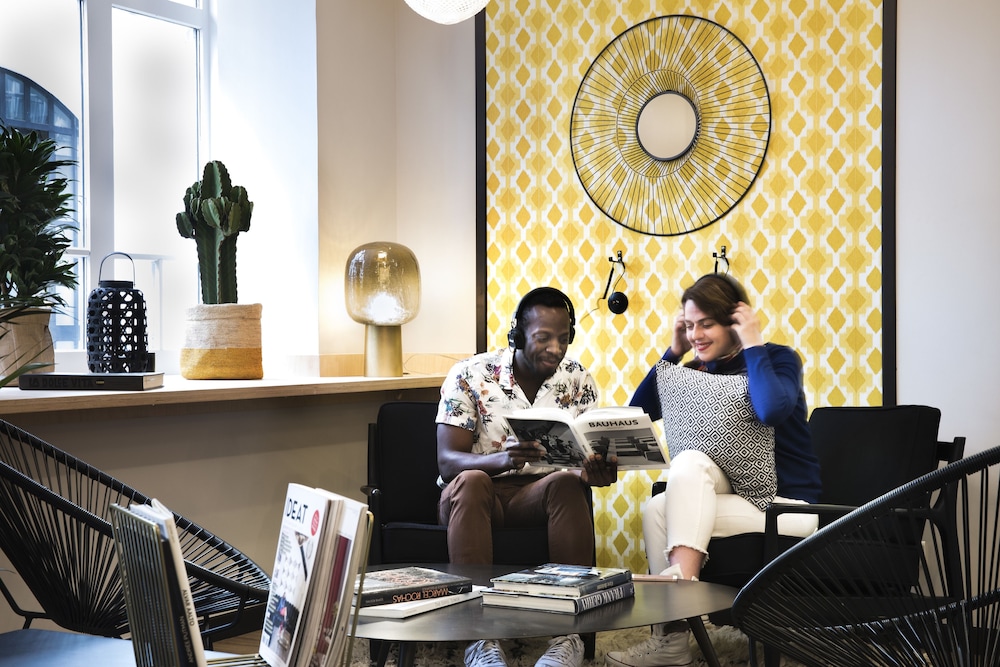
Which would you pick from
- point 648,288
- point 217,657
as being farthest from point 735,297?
point 217,657

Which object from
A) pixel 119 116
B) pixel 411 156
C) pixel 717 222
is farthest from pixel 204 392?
pixel 717 222

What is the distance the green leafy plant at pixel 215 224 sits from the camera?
123 inches

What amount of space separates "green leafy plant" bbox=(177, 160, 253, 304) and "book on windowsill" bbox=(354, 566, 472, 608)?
1388 millimetres

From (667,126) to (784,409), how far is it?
1.27 meters

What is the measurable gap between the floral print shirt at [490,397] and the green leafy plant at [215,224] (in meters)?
0.80

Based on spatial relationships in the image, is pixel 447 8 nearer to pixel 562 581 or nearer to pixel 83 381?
pixel 83 381

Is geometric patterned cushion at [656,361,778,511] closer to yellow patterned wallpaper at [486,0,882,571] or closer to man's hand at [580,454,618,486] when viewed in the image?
man's hand at [580,454,618,486]

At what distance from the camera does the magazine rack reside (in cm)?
97

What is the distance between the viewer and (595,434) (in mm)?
2574

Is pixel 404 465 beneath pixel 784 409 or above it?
beneath

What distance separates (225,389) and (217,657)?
1.61 meters

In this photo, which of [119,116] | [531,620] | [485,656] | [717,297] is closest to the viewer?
[531,620]

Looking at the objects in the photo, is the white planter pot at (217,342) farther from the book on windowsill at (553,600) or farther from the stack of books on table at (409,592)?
the book on windowsill at (553,600)

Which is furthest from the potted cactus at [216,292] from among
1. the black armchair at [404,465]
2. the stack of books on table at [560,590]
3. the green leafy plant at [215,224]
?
the stack of books on table at [560,590]
